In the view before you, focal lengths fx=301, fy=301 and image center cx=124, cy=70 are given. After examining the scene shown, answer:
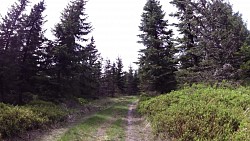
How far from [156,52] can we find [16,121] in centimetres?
2039

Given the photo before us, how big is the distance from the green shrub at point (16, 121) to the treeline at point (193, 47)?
534 inches

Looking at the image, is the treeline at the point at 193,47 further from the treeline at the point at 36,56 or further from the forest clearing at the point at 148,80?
the treeline at the point at 36,56

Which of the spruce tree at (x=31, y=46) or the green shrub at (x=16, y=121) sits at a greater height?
the spruce tree at (x=31, y=46)

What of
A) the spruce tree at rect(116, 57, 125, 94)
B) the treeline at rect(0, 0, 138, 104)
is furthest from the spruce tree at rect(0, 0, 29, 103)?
the spruce tree at rect(116, 57, 125, 94)

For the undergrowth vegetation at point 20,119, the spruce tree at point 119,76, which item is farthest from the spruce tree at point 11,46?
the spruce tree at point 119,76

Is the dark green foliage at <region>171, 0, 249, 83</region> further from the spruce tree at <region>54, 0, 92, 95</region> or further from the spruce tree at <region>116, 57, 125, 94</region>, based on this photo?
the spruce tree at <region>116, 57, 125, 94</region>

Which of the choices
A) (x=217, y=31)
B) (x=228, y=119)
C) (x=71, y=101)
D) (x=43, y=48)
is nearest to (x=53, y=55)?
(x=43, y=48)

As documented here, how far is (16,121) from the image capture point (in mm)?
15477

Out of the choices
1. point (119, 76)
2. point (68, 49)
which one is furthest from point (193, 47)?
point (119, 76)

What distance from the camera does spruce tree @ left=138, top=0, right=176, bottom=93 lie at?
108 feet

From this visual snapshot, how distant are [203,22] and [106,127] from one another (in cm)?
1303

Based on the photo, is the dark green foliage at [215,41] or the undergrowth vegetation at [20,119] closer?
the undergrowth vegetation at [20,119]

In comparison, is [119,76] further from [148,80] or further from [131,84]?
[148,80]

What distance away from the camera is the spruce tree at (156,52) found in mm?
33031
